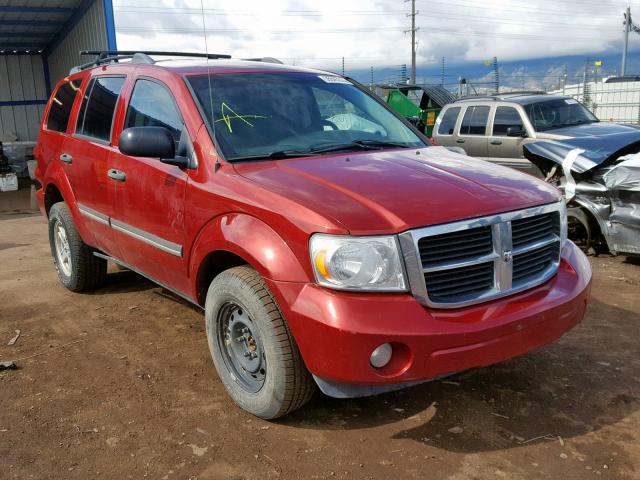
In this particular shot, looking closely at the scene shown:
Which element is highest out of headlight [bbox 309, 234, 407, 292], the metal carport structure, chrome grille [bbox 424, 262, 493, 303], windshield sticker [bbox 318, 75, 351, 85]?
the metal carport structure

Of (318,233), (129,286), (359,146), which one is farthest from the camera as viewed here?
(129,286)

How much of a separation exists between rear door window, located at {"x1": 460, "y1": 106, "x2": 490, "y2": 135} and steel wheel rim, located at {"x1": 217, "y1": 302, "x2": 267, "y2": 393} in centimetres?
814

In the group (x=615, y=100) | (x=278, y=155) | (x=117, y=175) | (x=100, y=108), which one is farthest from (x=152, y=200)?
(x=615, y=100)

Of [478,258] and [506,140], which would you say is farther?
[506,140]

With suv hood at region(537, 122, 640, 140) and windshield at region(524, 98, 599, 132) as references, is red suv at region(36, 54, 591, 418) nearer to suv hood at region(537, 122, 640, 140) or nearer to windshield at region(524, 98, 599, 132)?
suv hood at region(537, 122, 640, 140)

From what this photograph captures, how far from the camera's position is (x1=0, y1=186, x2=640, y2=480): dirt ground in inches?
112

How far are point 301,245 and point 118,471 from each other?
1.37 meters

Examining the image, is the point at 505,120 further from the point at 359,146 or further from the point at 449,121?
the point at 359,146

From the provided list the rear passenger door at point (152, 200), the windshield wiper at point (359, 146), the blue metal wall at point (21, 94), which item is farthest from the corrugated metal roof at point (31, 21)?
the windshield wiper at point (359, 146)

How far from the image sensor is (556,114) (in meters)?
10.1

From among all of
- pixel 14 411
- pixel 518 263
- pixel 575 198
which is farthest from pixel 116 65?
pixel 575 198

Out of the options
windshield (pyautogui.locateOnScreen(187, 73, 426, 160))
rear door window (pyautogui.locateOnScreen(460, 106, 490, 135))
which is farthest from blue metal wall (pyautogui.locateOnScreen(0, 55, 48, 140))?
windshield (pyautogui.locateOnScreen(187, 73, 426, 160))

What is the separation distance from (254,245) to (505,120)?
26.9 feet

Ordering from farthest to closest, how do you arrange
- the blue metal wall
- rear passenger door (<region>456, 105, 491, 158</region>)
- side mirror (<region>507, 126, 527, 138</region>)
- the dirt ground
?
the blue metal wall < rear passenger door (<region>456, 105, 491, 158</region>) < side mirror (<region>507, 126, 527, 138</region>) < the dirt ground
